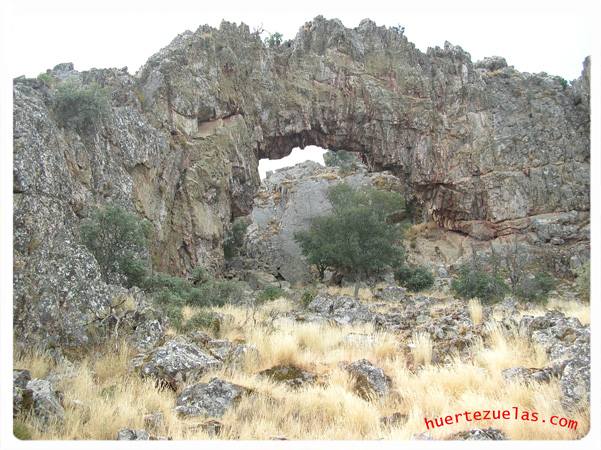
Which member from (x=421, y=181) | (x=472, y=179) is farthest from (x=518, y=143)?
(x=421, y=181)

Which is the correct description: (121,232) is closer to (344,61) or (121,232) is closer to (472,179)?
(344,61)

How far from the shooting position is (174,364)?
22.3 ft

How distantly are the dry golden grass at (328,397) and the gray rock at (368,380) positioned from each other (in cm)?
12

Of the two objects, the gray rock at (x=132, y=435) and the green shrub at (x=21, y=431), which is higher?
the green shrub at (x=21, y=431)

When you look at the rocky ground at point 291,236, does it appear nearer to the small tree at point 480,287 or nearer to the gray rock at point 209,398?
the gray rock at point 209,398

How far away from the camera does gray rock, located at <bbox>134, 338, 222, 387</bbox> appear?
6648 mm

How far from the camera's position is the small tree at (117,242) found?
14969 millimetres

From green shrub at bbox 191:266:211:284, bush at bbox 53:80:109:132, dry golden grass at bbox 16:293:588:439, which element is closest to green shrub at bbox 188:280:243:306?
green shrub at bbox 191:266:211:284

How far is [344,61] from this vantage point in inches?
1513

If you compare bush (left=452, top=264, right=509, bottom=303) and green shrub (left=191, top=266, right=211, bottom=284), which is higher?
green shrub (left=191, top=266, right=211, bottom=284)

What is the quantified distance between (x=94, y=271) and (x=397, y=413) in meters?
5.35

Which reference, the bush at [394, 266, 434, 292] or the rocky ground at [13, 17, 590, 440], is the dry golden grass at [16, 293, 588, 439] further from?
the bush at [394, 266, 434, 292]

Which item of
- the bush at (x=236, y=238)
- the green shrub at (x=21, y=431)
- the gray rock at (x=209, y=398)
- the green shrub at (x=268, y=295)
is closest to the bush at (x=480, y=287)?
the green shrub at (x=268, y=295)

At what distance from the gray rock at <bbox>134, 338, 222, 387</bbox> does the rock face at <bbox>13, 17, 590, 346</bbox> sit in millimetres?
13354
